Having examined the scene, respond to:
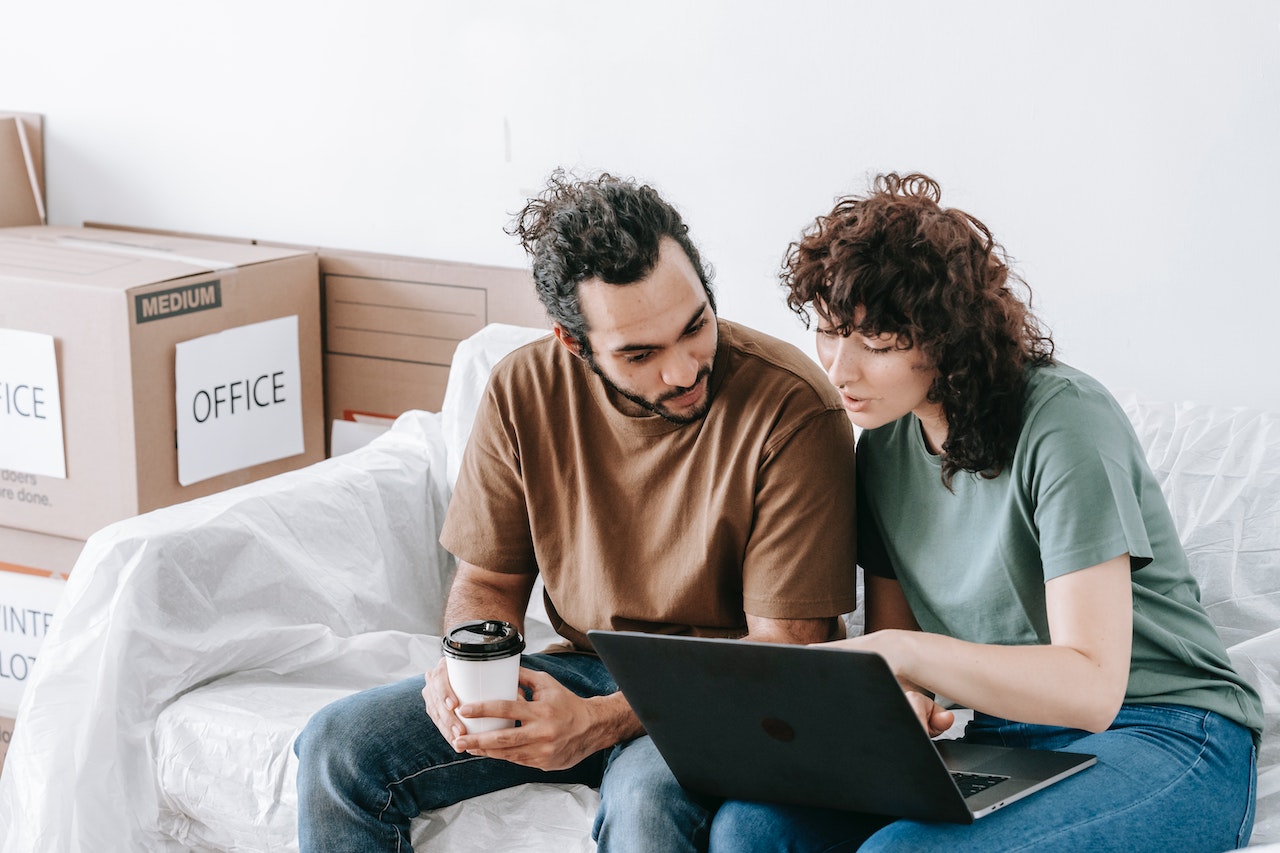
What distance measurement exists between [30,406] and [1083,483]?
1669 millimetres

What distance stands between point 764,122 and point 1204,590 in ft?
2.90

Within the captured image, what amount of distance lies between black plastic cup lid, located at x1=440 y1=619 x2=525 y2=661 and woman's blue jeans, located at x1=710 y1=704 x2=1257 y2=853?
0.23 m

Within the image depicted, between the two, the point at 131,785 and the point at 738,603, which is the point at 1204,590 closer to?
the point at 738,603

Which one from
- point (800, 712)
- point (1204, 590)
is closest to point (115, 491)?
point (800, 712)

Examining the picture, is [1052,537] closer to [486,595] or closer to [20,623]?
[486,595]

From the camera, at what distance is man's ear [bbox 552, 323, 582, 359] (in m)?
1.32

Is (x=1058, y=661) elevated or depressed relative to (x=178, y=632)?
elevated

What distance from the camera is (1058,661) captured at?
102 centimetres

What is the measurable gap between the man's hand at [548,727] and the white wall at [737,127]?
789mm

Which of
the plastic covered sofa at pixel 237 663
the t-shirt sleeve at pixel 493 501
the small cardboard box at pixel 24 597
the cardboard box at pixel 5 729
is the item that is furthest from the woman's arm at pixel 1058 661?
the cardboard box at pixel 5 729

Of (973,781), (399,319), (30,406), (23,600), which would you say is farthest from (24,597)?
(973,781)

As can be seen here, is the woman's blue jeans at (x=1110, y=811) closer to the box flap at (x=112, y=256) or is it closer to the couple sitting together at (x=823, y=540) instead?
the couple sitting together at (x=823, y=540)

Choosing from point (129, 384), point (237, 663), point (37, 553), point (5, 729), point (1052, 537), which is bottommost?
point (5, 729)

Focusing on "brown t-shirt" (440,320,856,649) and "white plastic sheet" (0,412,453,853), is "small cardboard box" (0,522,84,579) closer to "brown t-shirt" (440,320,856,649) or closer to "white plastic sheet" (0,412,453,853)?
"white plastic sheet" (0,412,453,853)
